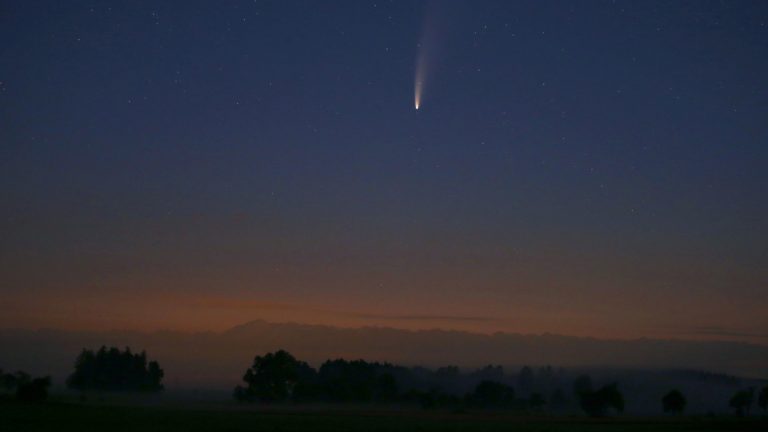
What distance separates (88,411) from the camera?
72312mm

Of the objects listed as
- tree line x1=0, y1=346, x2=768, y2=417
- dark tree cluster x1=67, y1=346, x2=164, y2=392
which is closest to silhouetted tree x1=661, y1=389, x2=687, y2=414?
tree line x1=0, y1=346, x2=768, y2=417

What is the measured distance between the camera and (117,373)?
17850 cm

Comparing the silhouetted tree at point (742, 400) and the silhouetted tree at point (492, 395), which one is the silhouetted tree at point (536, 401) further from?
the silhouetted tree at point (742, 400)

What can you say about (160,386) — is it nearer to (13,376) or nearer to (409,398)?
(13,376)

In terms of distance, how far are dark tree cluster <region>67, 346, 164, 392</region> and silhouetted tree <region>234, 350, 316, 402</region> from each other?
42.3m

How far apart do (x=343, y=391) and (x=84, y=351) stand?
7871 centimetres

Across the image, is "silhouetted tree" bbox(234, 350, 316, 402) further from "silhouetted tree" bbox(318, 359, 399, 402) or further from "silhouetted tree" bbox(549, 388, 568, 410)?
"silhouetted tree" bbox(549, 388, 568, 410)

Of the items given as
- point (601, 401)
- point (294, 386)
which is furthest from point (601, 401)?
point (294, 386)

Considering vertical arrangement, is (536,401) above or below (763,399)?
below

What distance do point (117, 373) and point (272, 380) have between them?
53.7m

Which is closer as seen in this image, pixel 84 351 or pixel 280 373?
pixel 280 373

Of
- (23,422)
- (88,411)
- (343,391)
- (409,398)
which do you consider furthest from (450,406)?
(23,422)

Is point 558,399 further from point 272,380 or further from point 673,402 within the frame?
point 272,380

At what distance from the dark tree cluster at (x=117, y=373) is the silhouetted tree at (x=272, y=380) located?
42.3 meters
